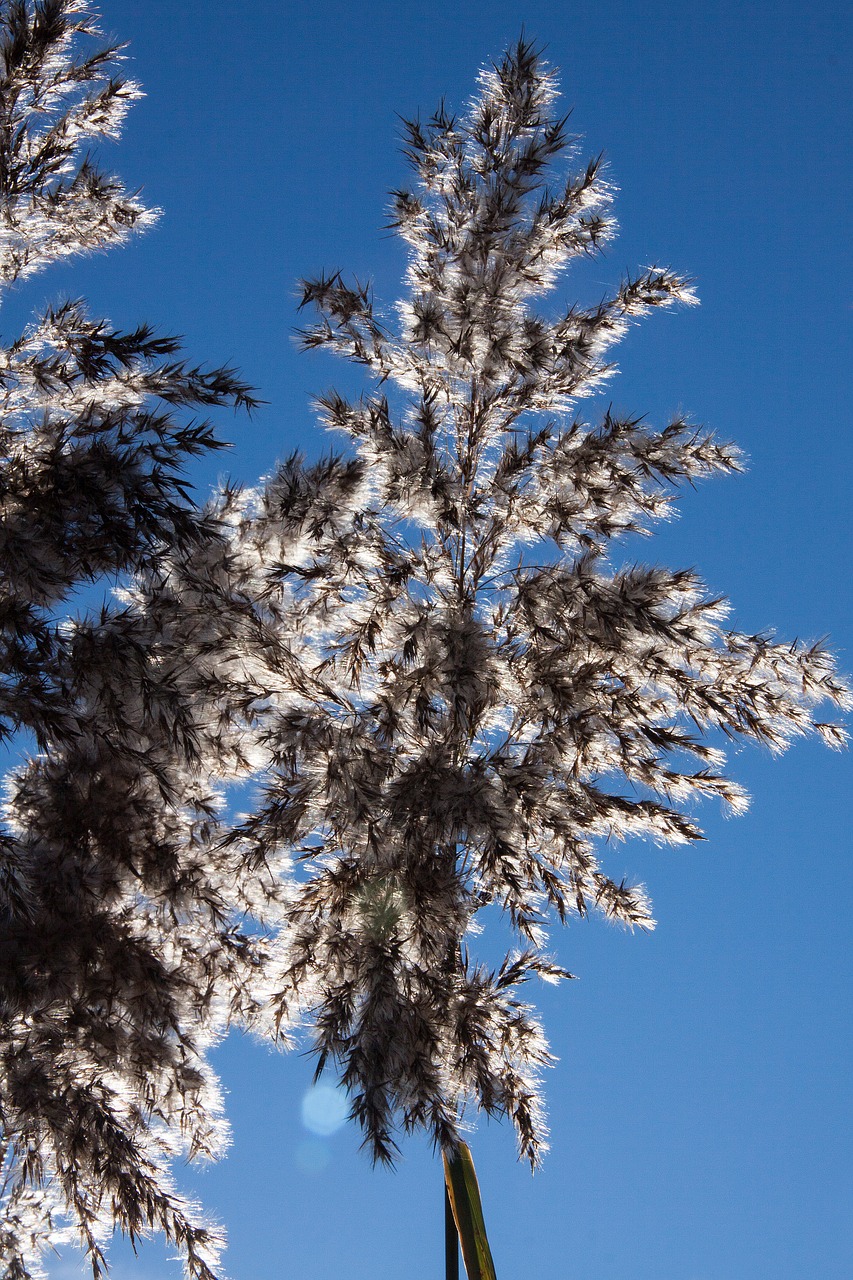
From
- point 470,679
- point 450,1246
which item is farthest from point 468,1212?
point 470,679

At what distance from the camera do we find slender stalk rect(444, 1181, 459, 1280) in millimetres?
4109

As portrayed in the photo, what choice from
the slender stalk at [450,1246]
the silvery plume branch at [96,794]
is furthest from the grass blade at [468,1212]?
the silvery plume branch at [96,794]

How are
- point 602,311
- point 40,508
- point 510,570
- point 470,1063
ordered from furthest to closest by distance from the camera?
point 602,311
point 510,570
point 40,508
point 470,1063

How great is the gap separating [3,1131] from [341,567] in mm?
2454

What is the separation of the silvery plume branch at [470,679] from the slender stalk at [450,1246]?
36 cm

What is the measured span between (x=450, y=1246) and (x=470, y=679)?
202 cm

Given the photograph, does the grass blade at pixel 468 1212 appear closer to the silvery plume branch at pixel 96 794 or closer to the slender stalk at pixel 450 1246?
the slender stalk at pixel 450 1246

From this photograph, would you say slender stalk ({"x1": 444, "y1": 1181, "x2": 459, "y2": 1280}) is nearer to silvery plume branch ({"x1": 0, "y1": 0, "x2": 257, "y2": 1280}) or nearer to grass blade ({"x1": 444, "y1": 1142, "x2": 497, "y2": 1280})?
grass blade ({"x1": 444, "y1": 1142, "x2": 497, "y2": 1280})

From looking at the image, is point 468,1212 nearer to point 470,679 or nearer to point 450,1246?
point 450,1246

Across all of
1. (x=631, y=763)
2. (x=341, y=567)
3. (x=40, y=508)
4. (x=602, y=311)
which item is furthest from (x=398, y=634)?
(x=602, y=311)

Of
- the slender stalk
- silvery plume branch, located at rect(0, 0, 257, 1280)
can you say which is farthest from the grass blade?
silvery plume branch, located at rect(0, 0, 257, 1280)

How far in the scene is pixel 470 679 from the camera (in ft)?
13.9

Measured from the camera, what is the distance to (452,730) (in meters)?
4.40

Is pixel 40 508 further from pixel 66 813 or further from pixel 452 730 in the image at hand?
pixel 452 730
